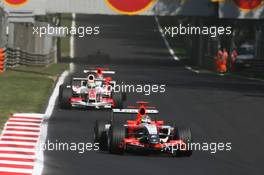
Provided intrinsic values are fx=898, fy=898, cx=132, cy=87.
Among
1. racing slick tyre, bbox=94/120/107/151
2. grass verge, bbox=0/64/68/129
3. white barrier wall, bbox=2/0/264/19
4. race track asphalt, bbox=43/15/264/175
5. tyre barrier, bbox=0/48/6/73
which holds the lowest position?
race track asphalt, bbox=43/15/264/175

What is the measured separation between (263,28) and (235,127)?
35671 millimetres

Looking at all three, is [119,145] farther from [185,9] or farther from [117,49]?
[117,49]

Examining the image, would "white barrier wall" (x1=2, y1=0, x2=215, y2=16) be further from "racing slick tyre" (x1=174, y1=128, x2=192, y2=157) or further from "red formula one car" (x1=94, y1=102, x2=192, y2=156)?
"racing slick tyre" (x1=174, y1=128, x2=192, y2=157)

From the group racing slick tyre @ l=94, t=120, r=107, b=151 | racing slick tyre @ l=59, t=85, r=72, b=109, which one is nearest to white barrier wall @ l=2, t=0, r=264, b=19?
racing slick tyre @ l=59, t=85, r=72, b=109

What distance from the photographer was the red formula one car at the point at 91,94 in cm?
2645

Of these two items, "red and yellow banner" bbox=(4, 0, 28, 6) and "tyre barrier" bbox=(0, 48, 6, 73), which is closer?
"tyre barrier" bbox=(0, 48, 6, 73)

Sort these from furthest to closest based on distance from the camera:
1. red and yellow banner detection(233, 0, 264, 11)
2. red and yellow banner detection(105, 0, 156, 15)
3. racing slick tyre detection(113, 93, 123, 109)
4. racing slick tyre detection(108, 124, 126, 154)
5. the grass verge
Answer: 1. red and yellow banner detection(233, 0, 264, 11)
2. red and yellow banner detection(105, 0, 156, 15)
3. racing slick tyre detection(113, 93, 123, 109)
4. the grass verge
5. racing slick tyre detection(108, 124, 126, 154)

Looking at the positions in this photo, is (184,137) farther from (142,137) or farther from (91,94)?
(91,94)

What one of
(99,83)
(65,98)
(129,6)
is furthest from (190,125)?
(129,6)

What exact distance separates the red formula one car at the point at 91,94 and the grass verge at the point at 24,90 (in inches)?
36.2

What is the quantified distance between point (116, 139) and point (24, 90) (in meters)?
14.9

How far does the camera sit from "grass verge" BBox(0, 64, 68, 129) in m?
26.7

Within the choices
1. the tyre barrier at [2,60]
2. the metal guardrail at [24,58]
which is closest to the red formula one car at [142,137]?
the tyre barrier at [2,60]

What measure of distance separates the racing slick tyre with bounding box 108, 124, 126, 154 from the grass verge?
16.4 feet
